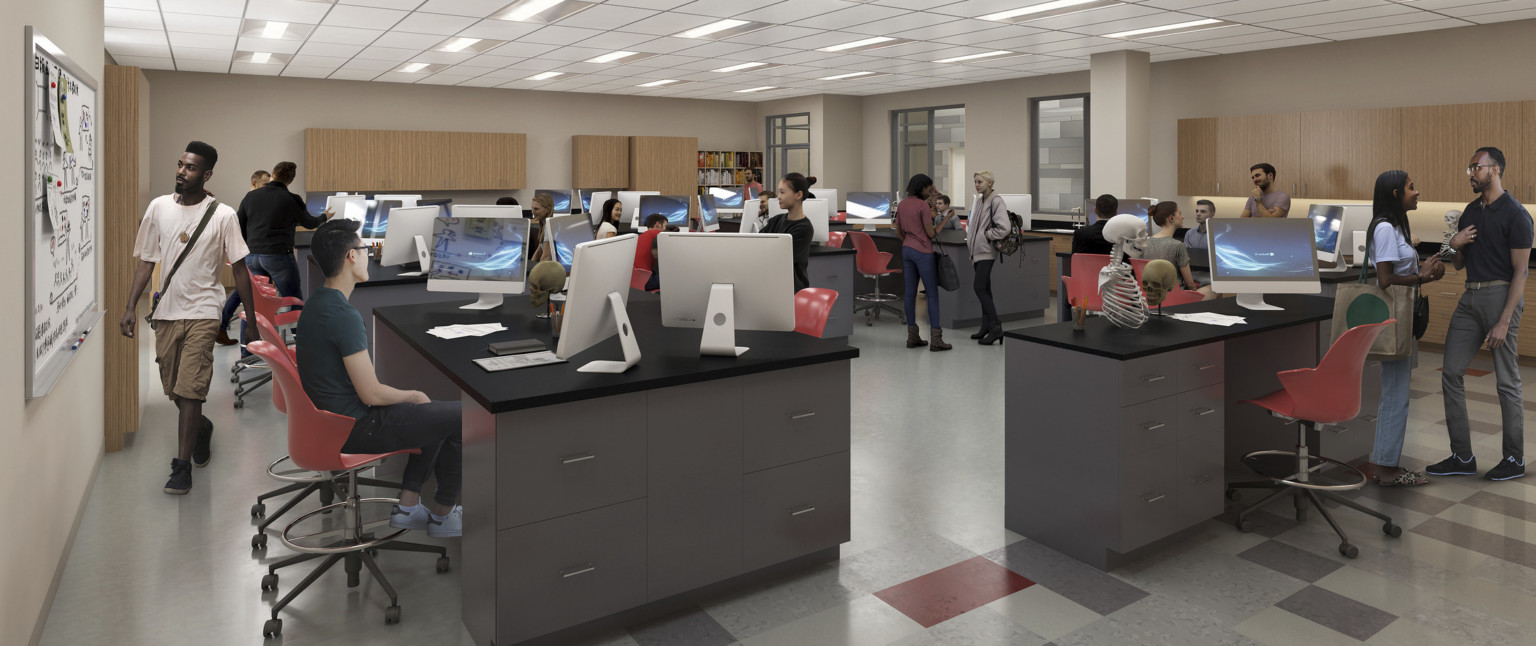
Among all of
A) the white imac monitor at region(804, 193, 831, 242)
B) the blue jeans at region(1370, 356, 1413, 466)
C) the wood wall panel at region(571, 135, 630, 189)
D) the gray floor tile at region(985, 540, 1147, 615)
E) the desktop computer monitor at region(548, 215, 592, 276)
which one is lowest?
the gray floor tile at region(985, 540, 1147, 615)

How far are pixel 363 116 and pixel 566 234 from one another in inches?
355

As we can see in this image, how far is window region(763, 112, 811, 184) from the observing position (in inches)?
613

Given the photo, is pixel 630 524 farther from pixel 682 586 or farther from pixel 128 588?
pixel 128 588

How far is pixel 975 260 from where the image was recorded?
7.99 metres

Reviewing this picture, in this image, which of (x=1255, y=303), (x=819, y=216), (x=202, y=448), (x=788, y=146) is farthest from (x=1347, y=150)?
(x=202, y=448)

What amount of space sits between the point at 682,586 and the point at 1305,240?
3.33 m

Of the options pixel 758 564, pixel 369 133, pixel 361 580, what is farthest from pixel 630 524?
pixel 369 133

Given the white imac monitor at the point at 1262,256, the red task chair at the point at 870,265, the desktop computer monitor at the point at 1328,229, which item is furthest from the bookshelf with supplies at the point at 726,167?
the white imac monitor at the point at 1262,256

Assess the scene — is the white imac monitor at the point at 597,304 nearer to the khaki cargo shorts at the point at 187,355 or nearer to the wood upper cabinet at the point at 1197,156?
the khaki cargo shorts at the point at 187,355

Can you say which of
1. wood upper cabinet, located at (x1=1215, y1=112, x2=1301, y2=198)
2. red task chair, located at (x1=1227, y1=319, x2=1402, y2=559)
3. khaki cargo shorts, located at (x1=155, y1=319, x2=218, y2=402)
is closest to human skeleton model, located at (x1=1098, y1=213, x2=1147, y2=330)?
red task chair, located at (x1=1227, y1=319, x2=1402, y2=559)

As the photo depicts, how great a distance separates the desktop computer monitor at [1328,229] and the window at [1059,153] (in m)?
5.38

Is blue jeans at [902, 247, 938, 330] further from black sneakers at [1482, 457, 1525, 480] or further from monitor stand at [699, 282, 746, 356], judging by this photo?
monitor stand at [699, 282, 746, 356]

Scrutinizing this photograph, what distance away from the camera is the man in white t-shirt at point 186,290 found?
13.9 ft

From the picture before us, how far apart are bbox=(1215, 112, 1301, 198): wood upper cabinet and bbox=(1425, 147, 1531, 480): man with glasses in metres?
5.74
